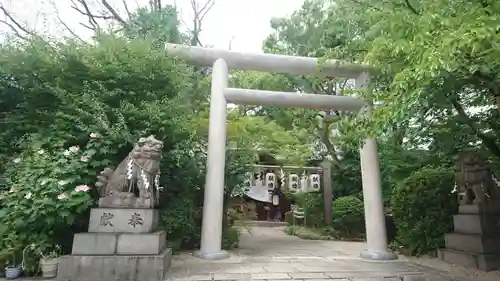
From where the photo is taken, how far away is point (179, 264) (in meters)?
5.05

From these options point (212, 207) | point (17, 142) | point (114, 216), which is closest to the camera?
point (114, 216)

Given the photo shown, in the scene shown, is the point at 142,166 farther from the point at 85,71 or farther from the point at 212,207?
the point at 85,71

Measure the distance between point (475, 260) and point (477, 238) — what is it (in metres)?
0.37

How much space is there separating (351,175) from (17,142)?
1058cm

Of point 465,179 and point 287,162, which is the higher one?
point 287,162

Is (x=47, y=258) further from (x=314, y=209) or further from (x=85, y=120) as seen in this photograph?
(x=314, y=209)

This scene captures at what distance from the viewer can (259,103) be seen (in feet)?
21.2

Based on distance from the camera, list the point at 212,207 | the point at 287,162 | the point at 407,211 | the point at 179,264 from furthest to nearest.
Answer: the point at 287,162 < the point at 407,211 < the point at 212,207 < the point at 179,264

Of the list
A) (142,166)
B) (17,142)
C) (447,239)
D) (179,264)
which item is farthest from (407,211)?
(17,142)

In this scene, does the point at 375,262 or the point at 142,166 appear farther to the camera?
the point at 375,262

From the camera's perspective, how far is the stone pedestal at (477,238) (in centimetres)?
515

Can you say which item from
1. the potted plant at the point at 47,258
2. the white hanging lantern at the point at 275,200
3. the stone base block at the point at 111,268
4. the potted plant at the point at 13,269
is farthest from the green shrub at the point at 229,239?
the white hanging lantern at the point at 275,200

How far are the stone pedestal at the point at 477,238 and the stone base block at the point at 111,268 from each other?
16.9 feet

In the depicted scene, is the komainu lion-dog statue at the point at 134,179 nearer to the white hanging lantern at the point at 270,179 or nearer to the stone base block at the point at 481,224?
the stone base block at the point at 481,224
